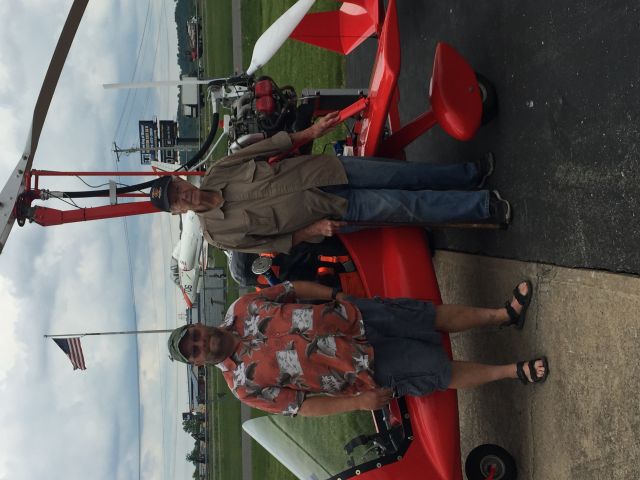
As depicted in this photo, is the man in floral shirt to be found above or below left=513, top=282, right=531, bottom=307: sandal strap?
below

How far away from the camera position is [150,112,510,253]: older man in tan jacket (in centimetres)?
343

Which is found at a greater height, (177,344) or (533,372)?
(177,344)

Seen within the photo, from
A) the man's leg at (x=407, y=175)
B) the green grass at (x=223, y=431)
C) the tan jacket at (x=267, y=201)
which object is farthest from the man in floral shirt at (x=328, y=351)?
the green grass at (x=223, y=431)

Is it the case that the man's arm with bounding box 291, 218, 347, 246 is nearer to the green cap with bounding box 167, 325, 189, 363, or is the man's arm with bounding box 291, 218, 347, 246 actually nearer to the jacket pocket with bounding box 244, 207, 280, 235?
the jacket pocket with bounding box 244, 207, 280, 235

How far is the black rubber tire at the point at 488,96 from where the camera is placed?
372cm

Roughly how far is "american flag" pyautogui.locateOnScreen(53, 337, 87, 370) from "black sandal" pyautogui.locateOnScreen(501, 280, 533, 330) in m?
10.7

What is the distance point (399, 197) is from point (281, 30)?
215 centimetres

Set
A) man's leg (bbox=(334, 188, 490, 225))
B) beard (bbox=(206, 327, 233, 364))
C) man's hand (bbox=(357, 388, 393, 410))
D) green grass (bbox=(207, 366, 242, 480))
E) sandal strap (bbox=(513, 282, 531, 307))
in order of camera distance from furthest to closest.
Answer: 1. green grass (bbox=(207, 366, 242, 480))
2. man's leg (bbox=(334, 188, 490, 225))
3. sandal strap (bbox=(513, 282, 531, 307))
4. man's hand (bbox=(357, 388, 393, 410))
5. beard (bbox=(206, 327, 233, 364))

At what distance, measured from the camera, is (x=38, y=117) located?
9.65 ft

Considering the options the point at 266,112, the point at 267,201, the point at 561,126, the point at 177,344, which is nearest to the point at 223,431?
the point at 266,112

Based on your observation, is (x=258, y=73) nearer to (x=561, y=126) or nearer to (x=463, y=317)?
(x=463, y=317)

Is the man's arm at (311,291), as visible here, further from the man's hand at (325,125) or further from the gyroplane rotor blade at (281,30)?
the gyroplane rotor blade at (281,30)

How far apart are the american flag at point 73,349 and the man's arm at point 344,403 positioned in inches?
401

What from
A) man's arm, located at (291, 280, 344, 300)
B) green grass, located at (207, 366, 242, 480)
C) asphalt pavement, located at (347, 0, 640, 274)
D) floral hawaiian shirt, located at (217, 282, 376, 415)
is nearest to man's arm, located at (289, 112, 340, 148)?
man's arm, located at (291, 280, 344, 300)
